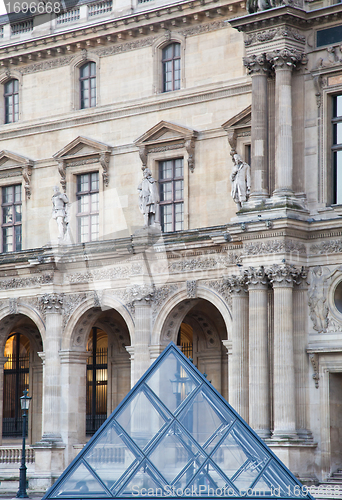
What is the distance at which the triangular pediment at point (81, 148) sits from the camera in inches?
1628

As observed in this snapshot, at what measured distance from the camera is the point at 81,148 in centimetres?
4209

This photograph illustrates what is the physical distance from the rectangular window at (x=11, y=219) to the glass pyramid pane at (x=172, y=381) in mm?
18038

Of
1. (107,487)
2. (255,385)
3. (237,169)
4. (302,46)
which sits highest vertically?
(302,46)

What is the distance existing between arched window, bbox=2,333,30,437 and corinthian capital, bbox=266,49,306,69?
56.5 ft

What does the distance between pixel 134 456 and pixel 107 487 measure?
0.93 metres

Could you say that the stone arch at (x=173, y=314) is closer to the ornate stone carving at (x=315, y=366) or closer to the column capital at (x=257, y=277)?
the column capital at (x=257, y=277)

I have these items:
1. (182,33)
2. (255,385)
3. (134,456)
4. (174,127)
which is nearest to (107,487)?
(134,456)

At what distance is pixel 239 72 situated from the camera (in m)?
38.3

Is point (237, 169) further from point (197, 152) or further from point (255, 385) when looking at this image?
point (255, 385)

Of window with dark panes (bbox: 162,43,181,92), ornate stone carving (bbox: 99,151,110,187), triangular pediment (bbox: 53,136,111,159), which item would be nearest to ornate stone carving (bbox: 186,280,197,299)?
ornate stone carving (bbox: 99,151,110,187)

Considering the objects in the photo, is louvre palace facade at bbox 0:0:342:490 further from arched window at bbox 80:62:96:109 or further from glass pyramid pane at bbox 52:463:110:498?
glass pyramid pane at bbox 52:463:110:498

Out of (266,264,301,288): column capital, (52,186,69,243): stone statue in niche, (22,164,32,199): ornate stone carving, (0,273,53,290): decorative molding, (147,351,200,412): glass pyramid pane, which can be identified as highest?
(22,164,32,199): ornate stone carving

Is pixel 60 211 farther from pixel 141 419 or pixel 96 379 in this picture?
pixel 141 419

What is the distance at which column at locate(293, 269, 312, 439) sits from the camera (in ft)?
110
